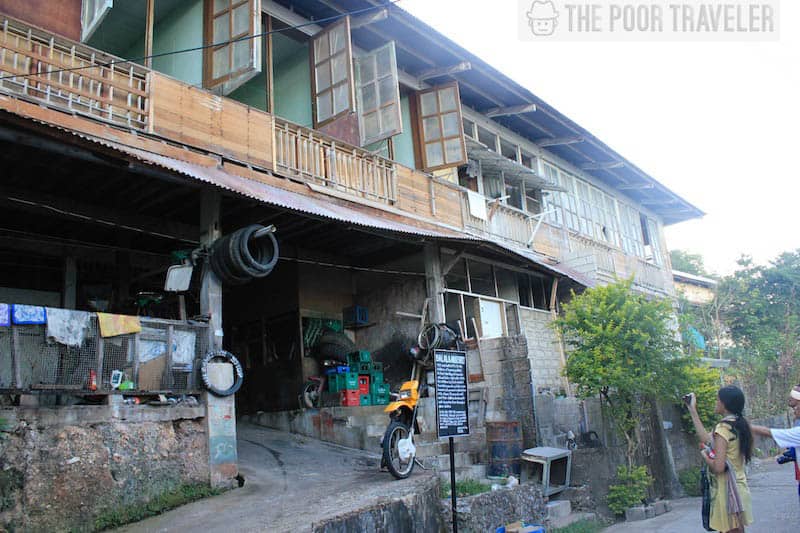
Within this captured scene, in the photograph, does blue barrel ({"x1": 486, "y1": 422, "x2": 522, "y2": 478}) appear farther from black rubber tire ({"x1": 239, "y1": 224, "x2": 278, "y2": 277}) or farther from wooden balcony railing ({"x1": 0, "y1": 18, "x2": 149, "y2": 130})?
wooden balcony railing ({"x1": 0, "y1": 18, "x2": 149, "y2": 130})

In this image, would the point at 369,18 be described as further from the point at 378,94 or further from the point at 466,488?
the point at 466,488

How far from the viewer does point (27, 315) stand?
18.7 feet

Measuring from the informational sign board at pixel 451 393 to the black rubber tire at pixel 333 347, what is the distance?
16.9 feet

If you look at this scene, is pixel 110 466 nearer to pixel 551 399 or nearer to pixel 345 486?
pixel 345 486

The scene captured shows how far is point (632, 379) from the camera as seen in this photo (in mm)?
8352

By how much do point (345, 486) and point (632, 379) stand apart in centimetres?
416

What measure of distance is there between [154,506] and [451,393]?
3.08 meters

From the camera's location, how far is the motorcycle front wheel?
6.87 meters

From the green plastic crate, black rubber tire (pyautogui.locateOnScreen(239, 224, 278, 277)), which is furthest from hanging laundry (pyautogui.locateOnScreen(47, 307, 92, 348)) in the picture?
the green plastic crate

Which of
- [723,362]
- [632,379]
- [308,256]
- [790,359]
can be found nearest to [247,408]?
[308,256]

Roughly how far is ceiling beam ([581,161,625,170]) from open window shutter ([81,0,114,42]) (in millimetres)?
13906

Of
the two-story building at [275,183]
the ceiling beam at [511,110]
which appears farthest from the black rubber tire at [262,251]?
the ceiling beam at [511,110]

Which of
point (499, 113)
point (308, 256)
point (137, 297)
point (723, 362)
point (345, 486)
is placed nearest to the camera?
point (345, 486)

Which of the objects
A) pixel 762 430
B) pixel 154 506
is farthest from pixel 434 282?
pixel 762 430
